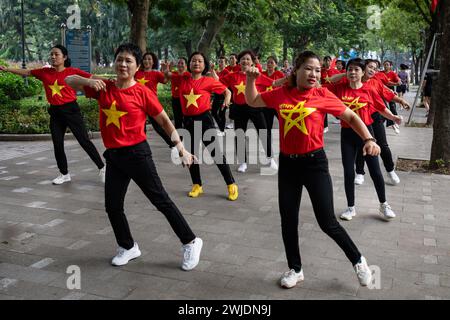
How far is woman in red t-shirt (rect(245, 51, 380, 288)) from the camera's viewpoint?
3523 millimetres

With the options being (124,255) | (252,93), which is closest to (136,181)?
(124,255)

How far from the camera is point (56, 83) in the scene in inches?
259

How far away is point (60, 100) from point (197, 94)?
1863 millimetres

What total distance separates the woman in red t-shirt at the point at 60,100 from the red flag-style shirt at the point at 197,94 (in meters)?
1.34

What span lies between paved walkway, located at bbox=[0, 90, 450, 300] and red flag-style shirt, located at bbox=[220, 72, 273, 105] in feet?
4.78

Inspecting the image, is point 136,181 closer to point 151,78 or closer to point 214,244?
point 214,244

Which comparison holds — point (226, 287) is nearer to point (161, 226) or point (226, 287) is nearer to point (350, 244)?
point (350, 244)

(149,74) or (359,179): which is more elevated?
(149,74)

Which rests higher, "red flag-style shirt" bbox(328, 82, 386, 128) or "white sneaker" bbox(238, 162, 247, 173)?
"red flag-style shirt" bbox(328, 82, 386, 128)

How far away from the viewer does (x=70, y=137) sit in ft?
35.1

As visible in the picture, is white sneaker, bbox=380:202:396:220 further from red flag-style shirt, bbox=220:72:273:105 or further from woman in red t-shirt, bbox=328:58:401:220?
red flag-style shirt, bbox=220:72:273:105

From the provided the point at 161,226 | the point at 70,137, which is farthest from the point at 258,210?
the point at 70,137

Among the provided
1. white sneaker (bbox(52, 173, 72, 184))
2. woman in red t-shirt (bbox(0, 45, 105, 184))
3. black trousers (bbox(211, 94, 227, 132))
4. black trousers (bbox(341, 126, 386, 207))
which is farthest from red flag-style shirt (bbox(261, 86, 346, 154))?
black trousers (bbox(211, 94, 227, 132))
